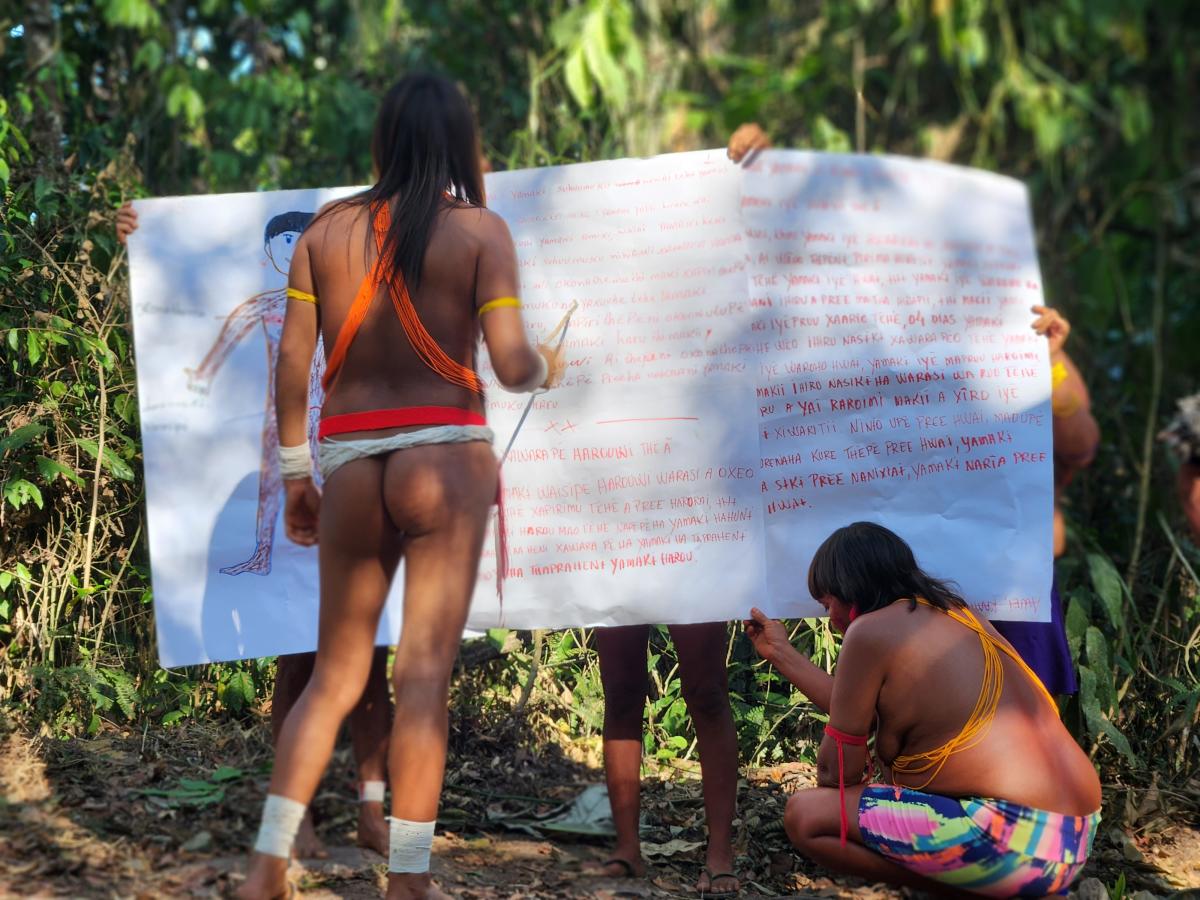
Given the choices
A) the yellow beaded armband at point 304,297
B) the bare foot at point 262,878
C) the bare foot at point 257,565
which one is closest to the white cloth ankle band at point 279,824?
the bare foot at point 262,878

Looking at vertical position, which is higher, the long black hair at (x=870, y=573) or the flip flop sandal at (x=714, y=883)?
the long black hair at (x=870, y=573)

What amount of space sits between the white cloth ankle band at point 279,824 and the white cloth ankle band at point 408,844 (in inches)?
8.2

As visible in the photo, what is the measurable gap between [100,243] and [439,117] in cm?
191

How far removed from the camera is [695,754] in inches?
166

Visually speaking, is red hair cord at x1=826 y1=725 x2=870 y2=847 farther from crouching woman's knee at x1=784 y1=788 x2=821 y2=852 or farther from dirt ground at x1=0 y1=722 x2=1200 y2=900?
dirt ground at x1=0 y1=722 x2=1200 y2=900

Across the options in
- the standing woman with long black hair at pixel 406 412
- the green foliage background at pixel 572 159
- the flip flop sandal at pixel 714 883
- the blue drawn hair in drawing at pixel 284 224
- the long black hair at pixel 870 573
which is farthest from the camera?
the green foliage background at pixel 572 159

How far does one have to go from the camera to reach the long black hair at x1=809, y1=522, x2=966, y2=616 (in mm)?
3059

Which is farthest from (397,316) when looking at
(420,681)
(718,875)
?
(718,875)

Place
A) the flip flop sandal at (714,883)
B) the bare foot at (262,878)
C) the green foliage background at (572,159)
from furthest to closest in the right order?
the green foliage background at (572,159) → the flip flop sandal at (714,883) → the bare foot at (262,878)

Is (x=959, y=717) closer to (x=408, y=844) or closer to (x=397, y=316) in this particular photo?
(x=408, y=844)

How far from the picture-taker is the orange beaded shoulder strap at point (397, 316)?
2.69 metres

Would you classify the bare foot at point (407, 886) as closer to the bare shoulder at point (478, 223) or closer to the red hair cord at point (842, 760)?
the red hair cord at point (842, 760)

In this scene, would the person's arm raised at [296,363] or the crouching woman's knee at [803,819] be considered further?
the crouching woman's knee at [803,819]

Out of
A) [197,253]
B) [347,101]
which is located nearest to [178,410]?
[197,253]
